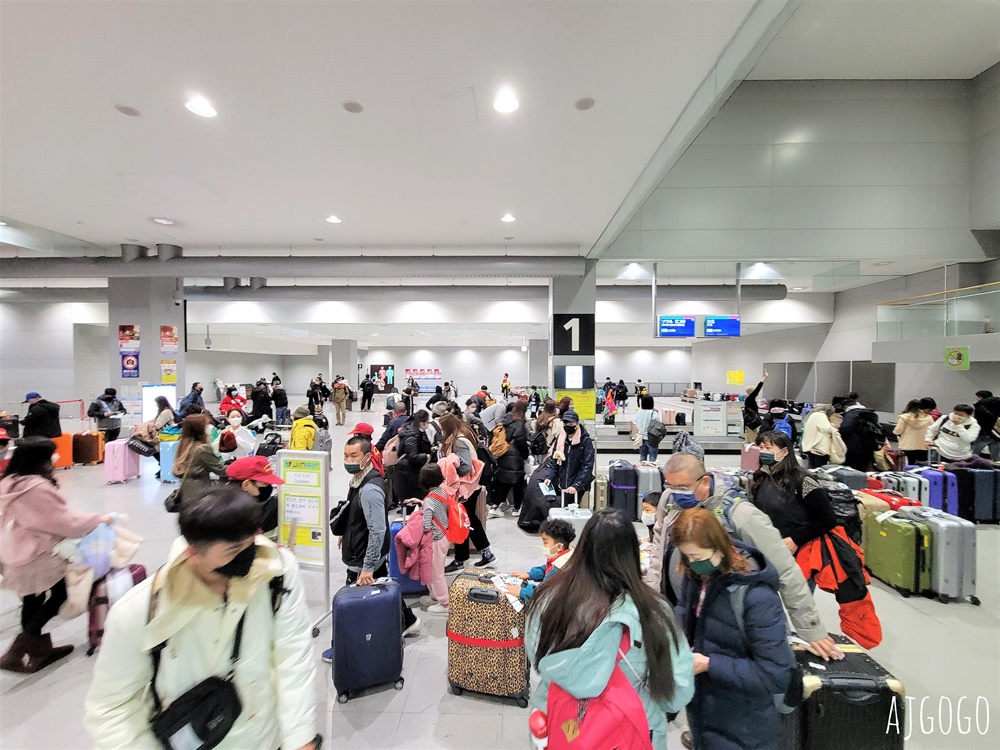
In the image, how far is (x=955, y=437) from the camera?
277 inches

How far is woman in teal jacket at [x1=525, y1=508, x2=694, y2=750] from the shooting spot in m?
1.41

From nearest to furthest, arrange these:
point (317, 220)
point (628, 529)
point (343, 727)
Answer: point (628, 529) < point (343, 727) < point (317, 220)

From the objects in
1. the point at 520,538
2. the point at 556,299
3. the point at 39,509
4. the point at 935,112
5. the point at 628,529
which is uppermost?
the point at 935,112

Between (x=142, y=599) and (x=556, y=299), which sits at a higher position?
(x=556, y=299)

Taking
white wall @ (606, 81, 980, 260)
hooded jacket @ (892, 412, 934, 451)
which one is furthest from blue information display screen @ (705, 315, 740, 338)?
hooded jacket @ (892, 412, 934, 451)

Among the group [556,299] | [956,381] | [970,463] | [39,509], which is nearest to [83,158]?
[39,509]

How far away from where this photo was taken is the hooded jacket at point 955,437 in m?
6.91

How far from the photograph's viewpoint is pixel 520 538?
19.5 ft

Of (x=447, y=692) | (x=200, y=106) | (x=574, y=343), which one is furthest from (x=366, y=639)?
(x=574, y=343)

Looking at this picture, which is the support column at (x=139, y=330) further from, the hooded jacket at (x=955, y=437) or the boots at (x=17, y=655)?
the hooded jacket at (x=955, y=437)

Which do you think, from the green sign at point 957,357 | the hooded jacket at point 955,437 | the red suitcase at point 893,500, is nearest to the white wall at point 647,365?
the green sign at point 957,357

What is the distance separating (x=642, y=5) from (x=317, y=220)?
5970 mm

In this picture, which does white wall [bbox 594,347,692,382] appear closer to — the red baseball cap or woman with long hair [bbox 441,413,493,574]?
woman with long hair [bbox 441,413,493,574]

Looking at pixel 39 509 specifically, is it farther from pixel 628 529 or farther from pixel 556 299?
pixel 556 299
